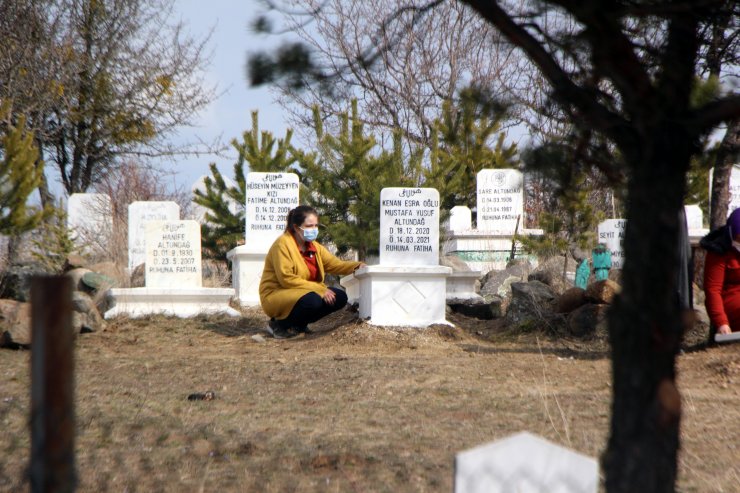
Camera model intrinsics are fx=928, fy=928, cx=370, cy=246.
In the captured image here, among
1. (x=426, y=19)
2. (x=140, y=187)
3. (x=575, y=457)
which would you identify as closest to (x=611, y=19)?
(x=575, y=457)

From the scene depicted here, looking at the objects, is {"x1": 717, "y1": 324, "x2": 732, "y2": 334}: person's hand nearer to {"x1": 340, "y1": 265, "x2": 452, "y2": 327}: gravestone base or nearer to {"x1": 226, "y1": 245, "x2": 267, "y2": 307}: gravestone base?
{"x1": 340, "y1": 265, "x2": 452, "y2": 327}: gravestone base

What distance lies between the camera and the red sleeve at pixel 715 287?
22.8ft

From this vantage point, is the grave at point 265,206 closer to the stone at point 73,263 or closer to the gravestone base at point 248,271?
the gravestone base at point 248,271

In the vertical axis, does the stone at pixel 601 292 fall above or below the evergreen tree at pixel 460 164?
below

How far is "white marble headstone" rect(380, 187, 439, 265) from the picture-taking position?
971 cm

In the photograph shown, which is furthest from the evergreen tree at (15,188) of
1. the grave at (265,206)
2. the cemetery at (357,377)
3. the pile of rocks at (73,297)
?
the grave at (265,206)

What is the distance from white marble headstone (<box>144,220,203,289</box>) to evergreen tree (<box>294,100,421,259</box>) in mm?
3424

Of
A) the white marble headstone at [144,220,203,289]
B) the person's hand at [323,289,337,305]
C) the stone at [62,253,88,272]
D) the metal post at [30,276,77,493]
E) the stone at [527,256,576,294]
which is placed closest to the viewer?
the metal post at [30,276,77,493]

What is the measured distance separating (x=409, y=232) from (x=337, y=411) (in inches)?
195

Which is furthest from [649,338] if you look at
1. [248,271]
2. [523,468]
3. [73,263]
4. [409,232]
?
[73,263]

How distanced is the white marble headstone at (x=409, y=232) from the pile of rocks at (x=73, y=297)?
10.0ft

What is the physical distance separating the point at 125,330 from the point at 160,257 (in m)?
2.10

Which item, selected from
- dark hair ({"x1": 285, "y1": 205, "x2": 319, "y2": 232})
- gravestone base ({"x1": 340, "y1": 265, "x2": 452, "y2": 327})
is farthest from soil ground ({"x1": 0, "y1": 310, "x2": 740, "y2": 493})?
dark hair ({"x1": 285, "y1": 205, "x2": 319, "y2": 232})

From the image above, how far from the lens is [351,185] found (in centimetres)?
1622
